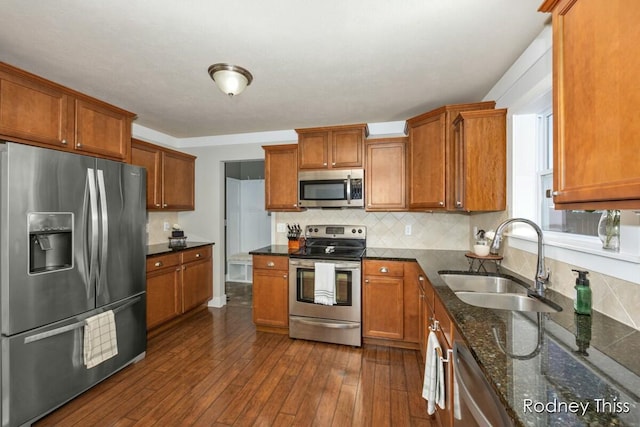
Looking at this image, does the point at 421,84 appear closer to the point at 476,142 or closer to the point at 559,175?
the point at 476,142

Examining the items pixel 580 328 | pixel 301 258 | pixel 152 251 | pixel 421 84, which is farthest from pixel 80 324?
pixel 421 84

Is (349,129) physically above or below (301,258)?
above

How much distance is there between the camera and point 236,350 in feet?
8.76

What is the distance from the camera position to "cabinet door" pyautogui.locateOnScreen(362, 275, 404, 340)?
2.65 metres

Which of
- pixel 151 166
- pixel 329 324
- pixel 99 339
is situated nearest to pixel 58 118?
pixel 151 166

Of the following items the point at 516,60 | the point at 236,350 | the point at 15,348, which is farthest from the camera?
the point at 236,350

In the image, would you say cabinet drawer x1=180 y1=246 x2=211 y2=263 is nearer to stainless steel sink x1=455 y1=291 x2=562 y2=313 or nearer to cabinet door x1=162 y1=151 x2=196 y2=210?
cabinet door x1=162 y1=151 x2=196 y2=210

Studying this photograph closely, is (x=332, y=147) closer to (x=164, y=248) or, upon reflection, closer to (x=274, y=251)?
(x=274, y=251)

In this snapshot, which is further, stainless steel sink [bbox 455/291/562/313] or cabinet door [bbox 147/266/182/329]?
cabinet door [bbox 147/266/182/329]

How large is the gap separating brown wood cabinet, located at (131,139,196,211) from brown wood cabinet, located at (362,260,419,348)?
2497 mm

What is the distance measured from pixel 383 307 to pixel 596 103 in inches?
89.0

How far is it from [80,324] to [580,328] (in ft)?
9.28

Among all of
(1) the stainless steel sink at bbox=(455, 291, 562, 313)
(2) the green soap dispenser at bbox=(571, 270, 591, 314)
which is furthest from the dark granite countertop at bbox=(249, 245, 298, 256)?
(2) the green soap dispenser at bbox=(571, 270, 591, 314)

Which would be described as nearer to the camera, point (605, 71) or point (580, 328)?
point (605, 71)
